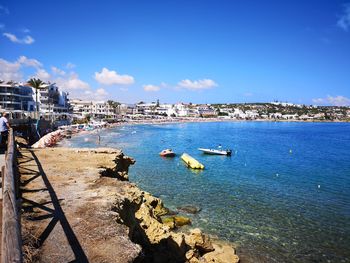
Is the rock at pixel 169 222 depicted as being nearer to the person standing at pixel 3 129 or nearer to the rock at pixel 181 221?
the rock at pixel 181 221

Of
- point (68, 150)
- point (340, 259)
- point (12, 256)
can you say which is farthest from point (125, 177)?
point (12, 256)

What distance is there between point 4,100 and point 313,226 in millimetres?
93838

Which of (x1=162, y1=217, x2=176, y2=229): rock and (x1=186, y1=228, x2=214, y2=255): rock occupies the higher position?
(x1=186, y1=228, x2=214, y2=255): rock

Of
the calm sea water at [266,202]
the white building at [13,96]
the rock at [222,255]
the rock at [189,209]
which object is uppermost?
the white building at [13,96]

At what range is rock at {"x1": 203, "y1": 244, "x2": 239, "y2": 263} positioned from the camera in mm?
15526

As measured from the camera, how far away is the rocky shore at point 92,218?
697 cm

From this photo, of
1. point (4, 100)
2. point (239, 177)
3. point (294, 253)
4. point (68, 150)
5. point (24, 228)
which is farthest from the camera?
point (4, 100)

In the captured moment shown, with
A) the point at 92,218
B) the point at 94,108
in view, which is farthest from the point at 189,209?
the point at 94,108

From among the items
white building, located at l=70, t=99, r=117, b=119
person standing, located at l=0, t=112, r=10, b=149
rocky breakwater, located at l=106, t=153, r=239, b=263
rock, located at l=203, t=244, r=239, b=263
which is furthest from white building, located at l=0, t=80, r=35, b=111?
rock, located at l=203, t=244, r=239, b=263

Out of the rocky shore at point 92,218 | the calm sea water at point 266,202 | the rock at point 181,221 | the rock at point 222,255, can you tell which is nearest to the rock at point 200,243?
the rocky shore at point 92,218

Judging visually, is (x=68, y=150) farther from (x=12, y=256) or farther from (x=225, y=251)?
(x=12, y=256)

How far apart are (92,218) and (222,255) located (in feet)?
32.3

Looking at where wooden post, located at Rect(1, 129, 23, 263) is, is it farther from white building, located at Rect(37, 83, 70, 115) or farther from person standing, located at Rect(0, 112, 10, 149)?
white building, located at Rect(37, 83, 70, 115)

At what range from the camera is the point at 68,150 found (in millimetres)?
20406
